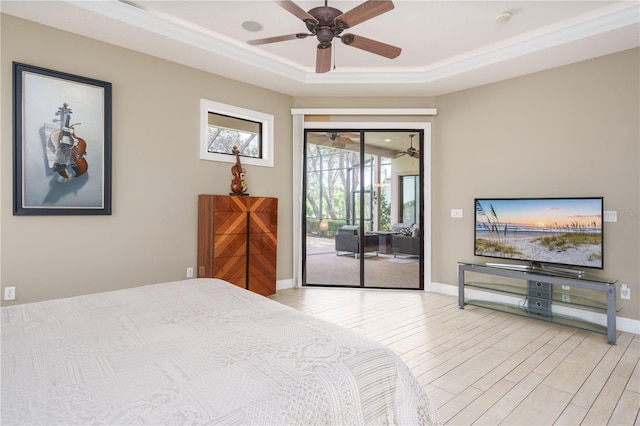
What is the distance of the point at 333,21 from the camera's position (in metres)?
2.62

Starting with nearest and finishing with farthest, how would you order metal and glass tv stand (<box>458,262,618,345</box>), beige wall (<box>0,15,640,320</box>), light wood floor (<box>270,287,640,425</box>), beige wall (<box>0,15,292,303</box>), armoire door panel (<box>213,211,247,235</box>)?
light wood floor (<box>270,287,640,425</box>) → beige wall (<box>0,15,292,303</box>) → beige wall (<box>0,15,640,320</box>) → metal and glass tv stand (<box>458,262,618,345</box>) → armoire door panel (<box>213,211,247,235</box>)

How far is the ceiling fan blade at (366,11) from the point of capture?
2.29 m

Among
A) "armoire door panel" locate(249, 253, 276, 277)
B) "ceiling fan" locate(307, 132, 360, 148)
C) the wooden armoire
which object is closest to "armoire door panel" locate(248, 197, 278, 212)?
the wooden armoire

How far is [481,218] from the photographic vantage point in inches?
171

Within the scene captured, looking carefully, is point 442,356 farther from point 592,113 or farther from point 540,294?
point 592,113

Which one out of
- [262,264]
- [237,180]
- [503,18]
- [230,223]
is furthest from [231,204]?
[503,18]

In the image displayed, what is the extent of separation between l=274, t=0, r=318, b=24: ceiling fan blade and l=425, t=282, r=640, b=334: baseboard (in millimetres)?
3845

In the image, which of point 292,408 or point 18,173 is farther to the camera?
point 18,173

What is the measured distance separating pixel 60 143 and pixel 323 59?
2493mm

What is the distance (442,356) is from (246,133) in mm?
3568

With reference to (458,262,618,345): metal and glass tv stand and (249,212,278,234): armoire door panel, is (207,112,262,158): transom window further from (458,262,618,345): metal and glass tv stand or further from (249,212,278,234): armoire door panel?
(458,262,618,345): metal and glass tv stand

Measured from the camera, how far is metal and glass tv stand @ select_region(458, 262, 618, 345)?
324 cm

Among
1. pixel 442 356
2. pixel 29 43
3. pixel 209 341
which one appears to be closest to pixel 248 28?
pixel 29 43

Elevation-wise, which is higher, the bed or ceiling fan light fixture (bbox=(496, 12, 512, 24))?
ceiling fan light fixture (bbox=(496, 12, 512, 24))
